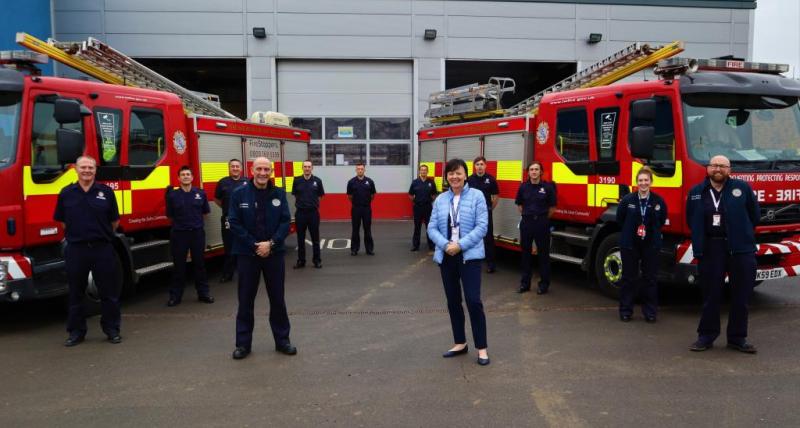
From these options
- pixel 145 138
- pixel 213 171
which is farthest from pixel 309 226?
pixel 145 138

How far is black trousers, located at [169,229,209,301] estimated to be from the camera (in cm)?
765

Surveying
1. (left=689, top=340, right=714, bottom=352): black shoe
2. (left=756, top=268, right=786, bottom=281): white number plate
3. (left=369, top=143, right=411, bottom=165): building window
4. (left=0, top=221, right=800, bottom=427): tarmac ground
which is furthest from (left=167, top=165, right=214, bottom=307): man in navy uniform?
(left=369, top=143, right=411, bottom=165): building window

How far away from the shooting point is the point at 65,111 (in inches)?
250

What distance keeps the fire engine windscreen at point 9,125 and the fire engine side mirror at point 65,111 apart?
37 centimetres

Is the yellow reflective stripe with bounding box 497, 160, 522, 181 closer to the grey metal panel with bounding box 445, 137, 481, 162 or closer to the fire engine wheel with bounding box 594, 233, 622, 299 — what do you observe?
the grey metal panel with bounding box 445, 137, 481, 162

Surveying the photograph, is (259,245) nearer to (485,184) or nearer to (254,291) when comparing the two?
(254,291)

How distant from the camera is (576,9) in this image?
18156mm

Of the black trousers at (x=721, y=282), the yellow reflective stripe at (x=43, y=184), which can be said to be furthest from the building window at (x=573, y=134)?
the yellow reflective stripe at (x=43, y=184)

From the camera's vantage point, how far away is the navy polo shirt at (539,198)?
26.2 ft

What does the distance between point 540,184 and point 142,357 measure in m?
5.03

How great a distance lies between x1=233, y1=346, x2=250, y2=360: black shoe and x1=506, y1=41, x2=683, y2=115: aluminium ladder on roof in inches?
229

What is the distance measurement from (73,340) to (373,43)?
13.5m

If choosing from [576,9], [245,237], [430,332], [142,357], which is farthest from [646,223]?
[576,9]

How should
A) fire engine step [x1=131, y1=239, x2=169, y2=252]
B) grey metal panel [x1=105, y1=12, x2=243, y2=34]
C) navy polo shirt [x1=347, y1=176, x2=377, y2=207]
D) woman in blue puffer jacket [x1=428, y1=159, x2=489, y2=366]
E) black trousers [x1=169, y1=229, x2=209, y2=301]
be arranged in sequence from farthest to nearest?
grey metal panel [x1=105, y1=12, x2=243, y2=34]
navy polo shirt [x1=347, y1=176, x2=377, y2=207]
fire engine step [x1=131, y1=239, x2=169, y2=252]
black trousers [x1=169, y1=229, x2=209, y2=301]
woman in blue puffer jacket [x1=428, y1=159, x2=489, y2=366]
